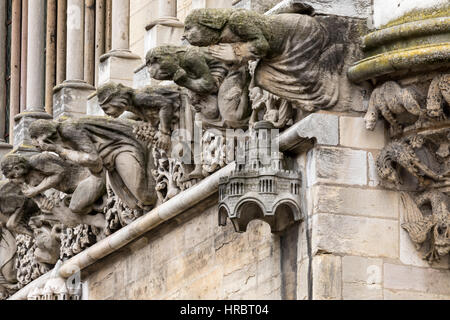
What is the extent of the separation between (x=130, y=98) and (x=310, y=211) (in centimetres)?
247

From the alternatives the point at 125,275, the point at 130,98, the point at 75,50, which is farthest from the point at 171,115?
the point at 75,50

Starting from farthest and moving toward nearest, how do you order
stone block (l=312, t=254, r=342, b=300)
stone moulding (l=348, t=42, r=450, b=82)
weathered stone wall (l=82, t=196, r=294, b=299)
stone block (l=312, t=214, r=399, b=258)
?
weathered stone wall (l=82, t=196, r=294, b=299), stone block (l=312, t=214, r=399, b=258), stone block (l=312, t=254, r=342, b=300), stone moulding (l=348, t=42, r=450, b=82)

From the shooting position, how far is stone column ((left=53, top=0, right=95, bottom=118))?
63.3ft

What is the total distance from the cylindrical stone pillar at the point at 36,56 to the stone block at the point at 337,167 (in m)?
6.36

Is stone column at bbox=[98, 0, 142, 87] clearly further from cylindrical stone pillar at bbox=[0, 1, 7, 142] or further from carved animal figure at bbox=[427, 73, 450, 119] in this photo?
carved animal figure at bbox=[427, 73, 450, 119]

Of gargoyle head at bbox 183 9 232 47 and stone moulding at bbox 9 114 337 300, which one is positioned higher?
gargoyle head at bbox 183 9 232 47

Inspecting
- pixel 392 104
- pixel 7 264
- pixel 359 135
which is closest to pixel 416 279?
pixel 359 135

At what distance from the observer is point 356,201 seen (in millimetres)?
14445

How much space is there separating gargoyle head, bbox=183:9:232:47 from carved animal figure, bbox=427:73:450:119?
1.36 metres

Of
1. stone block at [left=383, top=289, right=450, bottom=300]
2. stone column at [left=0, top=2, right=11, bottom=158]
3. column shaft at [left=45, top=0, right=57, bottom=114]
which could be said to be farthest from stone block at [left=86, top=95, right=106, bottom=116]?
stone block at [left=383, top=289, right=450, bottom=300]

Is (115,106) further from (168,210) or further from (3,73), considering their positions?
(3,73)

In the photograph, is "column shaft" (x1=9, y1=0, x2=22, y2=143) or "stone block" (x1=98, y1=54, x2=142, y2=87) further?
"column shaft" (x1=9, y1=0, x2=22, y2=143)

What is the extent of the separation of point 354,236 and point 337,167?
0.45 m

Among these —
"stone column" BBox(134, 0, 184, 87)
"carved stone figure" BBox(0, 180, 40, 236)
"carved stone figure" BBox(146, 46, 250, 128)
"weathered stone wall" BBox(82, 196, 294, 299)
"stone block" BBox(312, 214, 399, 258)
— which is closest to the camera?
"stone block" BBox(312, 214, 399, 258)
